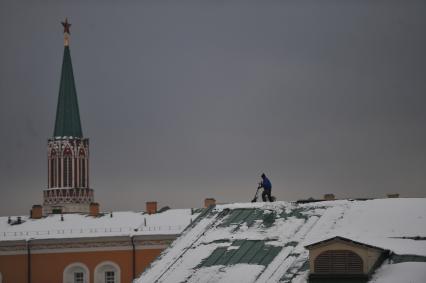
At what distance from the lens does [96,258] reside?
78.3 m

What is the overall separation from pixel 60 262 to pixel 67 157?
5159cm

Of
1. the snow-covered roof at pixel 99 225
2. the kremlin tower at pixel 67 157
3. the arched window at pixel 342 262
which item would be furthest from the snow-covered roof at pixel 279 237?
the kremlin tower at pixel 67 157

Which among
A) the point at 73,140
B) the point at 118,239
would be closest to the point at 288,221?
the point at 118,239

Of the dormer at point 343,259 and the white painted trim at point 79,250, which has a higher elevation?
the white painted trim at point 79,250

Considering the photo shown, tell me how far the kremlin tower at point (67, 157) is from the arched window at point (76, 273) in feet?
142

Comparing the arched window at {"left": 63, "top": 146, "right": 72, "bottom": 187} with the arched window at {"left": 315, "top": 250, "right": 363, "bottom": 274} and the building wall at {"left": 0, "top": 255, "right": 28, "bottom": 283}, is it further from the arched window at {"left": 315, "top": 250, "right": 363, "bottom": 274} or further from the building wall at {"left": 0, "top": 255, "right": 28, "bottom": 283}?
the arched window at {"left": 315, "top": 250, "right": 363, "bottom": 274}

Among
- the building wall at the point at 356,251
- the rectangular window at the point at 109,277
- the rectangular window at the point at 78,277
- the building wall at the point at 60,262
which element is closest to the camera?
the building wall at the point at 356,251

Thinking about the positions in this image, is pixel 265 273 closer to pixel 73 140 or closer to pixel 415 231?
pixel 415 231

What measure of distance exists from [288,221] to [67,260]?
150 ft

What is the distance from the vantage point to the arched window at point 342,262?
28.6 m

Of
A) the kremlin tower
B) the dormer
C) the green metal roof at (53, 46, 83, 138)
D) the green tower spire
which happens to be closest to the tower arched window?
the kremlin tower

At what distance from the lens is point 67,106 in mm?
133625

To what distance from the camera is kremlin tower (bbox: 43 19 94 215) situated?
411 feet

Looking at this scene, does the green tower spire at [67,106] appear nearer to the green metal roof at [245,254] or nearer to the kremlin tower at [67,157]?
the kremlin tower at [67,157]
